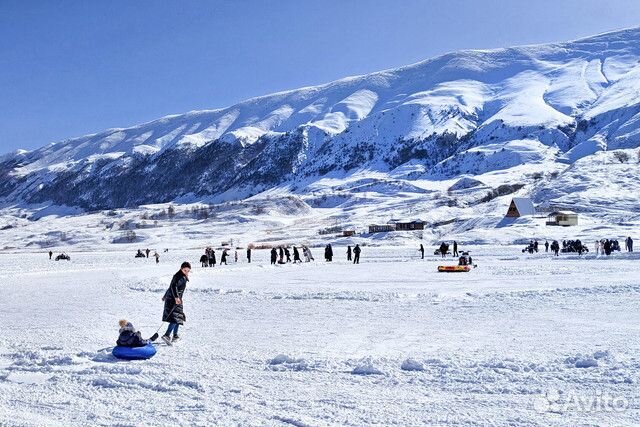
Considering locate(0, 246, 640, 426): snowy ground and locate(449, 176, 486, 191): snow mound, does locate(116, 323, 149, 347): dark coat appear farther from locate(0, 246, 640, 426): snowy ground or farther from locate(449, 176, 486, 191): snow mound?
locate(449, 176, 486, 191): snow mound

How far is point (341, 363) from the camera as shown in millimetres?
10312

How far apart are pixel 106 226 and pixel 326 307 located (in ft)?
500

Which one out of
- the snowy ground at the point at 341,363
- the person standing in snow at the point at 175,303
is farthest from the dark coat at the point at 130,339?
the person standing in snow at the point at 175,303

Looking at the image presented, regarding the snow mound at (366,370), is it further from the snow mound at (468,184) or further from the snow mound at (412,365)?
the snow mound at (468,184)

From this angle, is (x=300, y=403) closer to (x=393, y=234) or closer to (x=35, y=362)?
(x=35, y=362)

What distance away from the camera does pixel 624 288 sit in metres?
20.7

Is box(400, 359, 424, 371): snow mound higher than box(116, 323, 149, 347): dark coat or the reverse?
the reverse

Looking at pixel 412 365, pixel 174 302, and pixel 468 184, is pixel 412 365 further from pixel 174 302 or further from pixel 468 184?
pixel 468 184

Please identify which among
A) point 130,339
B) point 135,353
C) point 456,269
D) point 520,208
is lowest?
point 456,269

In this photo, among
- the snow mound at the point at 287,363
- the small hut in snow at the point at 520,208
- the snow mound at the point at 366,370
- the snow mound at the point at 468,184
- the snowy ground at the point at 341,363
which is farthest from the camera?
the snow mound at the point at 468,184

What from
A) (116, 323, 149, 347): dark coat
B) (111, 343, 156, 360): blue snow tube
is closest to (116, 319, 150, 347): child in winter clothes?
(116, 323, 149, 347): dark coat

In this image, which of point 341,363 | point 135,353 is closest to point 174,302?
point 135,353

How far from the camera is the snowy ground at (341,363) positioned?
7782 mm

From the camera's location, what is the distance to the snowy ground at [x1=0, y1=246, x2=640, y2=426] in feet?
25.5
